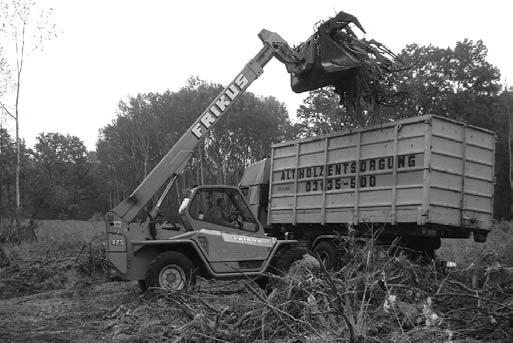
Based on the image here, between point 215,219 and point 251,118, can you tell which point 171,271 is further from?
point 251,118

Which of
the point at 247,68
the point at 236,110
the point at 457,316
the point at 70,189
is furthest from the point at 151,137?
the point at 457,316

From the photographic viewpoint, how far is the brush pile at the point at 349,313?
438cm

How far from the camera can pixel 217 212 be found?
30.0ft

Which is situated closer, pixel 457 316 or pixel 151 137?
pixel 457 316

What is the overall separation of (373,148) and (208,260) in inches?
144

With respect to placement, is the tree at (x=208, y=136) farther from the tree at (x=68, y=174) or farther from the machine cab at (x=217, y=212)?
the machine cab at (x=217, y=212)

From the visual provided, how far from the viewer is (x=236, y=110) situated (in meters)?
39.7

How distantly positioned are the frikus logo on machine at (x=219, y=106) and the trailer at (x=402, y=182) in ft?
6.88

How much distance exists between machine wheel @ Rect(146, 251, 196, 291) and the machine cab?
687mm

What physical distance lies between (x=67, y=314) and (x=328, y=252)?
5.04 meters

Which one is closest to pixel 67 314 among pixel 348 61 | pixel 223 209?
pixel 223 209

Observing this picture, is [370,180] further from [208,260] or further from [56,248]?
[56,248]

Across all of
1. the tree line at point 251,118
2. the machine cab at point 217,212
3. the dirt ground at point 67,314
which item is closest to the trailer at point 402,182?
the machine cab at point 217,212

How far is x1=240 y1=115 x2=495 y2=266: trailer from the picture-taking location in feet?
28.2
